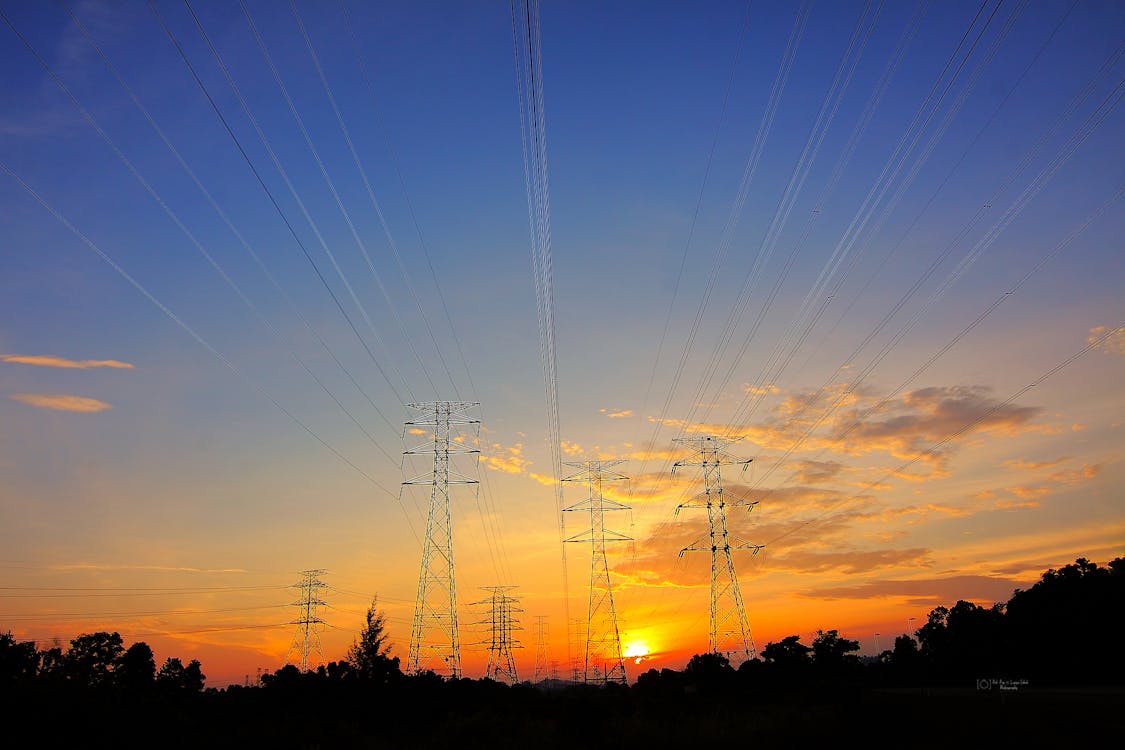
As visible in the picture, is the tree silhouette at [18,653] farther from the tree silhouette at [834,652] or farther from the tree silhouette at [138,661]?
the tree silhouette at [834,652]

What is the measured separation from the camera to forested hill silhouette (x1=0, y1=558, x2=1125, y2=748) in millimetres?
24891

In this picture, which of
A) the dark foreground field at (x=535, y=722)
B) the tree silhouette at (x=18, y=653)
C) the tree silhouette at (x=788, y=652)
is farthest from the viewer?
the tree silhouette at (x=788, y=652)

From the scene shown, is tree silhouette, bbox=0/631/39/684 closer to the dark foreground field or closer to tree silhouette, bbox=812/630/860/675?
the dark foreground field

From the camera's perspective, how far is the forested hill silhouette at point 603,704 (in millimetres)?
24891

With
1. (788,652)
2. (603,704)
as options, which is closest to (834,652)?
(788,652)

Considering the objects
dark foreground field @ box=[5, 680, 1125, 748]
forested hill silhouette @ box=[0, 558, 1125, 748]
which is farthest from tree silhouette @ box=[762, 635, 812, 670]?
dark foreground field @ box=[5, 680, 1125, 748]

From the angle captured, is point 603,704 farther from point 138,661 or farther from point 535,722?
point 138,661

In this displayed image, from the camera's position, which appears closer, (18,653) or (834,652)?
(18,653)

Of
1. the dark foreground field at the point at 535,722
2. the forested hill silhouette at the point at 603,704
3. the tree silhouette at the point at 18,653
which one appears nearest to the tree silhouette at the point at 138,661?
the forested hill silhouette at the point at 603,704

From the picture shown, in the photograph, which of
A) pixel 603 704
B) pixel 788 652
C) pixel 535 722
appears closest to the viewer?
pixel 535 722

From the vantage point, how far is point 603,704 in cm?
4981

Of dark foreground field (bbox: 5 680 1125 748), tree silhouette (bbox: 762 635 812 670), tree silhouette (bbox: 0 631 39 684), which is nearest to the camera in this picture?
dark foreground field (bbox: 5 680 1125 748)

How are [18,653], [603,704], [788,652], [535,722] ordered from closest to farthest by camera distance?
[535,722], [603,704], [18,653], [788,652]

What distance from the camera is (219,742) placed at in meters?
25.8
